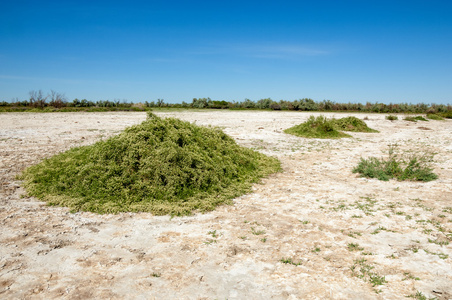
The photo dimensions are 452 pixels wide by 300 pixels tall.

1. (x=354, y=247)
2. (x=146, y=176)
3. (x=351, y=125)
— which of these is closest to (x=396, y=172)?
(x=354, y=247)

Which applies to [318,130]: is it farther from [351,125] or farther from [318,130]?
[351,125]

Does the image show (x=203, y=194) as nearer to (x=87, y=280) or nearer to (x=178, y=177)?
(x=178, y=177)

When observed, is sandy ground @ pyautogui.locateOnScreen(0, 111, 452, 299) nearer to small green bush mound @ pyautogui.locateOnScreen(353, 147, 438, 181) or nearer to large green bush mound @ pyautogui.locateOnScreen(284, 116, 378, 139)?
small green bush mound @ pyautogui.locateOnScreen(353, 147, 438, 181)

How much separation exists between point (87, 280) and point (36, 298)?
0.45 metres

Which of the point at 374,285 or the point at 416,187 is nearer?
the point at 374,285

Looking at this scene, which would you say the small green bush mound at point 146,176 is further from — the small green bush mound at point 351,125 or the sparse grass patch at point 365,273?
the small green bush mound at point 351,125

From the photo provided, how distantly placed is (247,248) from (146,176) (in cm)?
280

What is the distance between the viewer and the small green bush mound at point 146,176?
5301 mm

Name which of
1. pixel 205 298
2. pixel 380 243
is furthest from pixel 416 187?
pixel 205 298

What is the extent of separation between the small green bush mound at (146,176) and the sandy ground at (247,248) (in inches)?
11.4

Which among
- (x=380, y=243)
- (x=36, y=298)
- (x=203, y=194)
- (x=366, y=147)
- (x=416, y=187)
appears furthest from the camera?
(x=366, y=147)

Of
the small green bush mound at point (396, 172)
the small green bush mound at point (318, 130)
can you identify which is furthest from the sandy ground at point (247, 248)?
the small green bush mound at point (318, 130)

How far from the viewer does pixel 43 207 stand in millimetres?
5125

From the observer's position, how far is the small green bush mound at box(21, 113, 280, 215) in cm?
530
